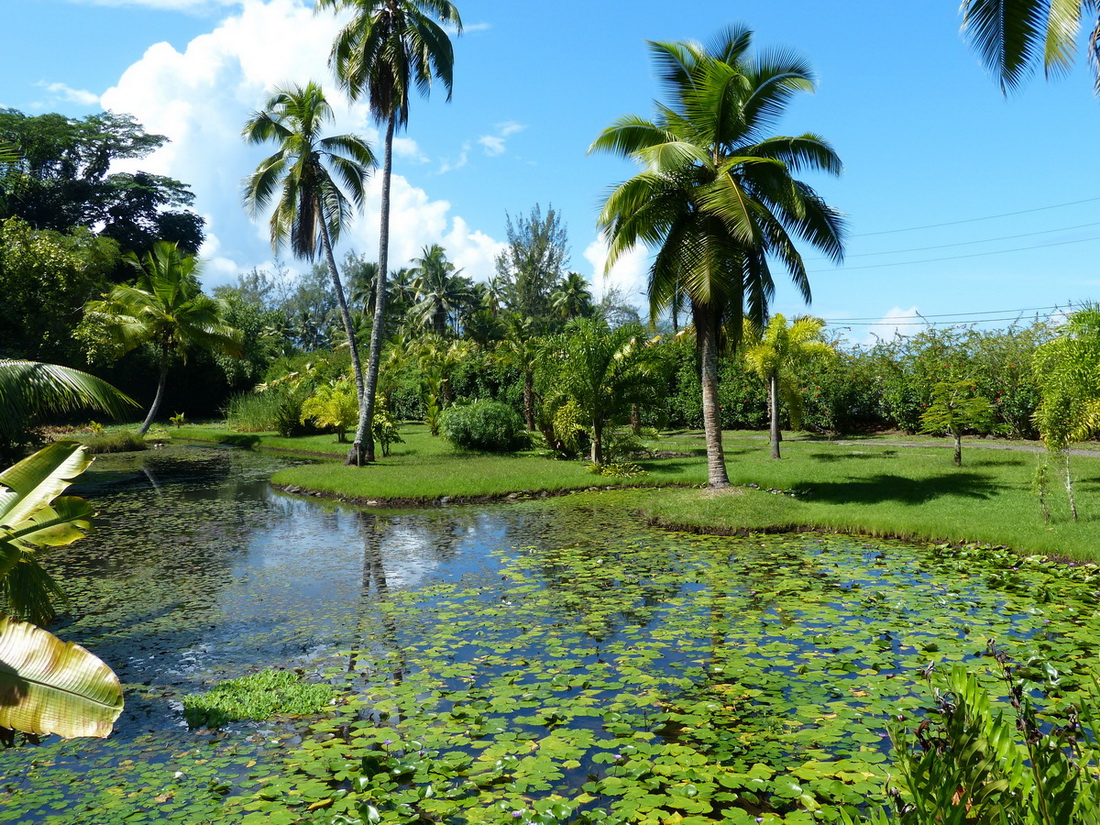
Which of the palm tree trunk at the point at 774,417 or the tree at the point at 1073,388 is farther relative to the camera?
the palm tree trunk at the point at 774,417

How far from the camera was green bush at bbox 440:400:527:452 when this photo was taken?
76.1 feet

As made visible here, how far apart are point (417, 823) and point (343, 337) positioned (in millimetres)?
55017

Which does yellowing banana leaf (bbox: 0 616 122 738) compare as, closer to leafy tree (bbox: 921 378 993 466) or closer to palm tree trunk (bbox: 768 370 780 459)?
leafy tree (bbox: 921 378 993 466)

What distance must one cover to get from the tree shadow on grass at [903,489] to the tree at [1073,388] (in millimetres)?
2223

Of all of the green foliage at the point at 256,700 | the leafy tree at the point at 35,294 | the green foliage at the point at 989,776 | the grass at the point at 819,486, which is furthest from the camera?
the leafy tree at the point at 35,294

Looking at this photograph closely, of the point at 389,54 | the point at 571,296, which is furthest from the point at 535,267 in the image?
the point at 389,54

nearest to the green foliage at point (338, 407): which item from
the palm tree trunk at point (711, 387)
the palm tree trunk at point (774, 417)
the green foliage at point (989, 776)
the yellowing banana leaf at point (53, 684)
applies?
the palm tree trunk at point (774, 417)

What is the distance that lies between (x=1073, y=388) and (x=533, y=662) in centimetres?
853

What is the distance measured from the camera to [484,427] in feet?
76.0

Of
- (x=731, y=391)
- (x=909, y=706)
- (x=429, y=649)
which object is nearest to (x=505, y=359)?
(x=731, y=391)

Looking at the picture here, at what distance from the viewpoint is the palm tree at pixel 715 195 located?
12625 mm

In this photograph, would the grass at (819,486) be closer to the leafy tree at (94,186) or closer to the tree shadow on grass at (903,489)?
the tree shadow on grass at (903,489)

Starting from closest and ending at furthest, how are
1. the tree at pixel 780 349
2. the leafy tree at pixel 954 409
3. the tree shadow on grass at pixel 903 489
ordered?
the tree shadow on grass at pixel 903 489, the leafy tree at pixel 954 409, the tree at pixel 780 349

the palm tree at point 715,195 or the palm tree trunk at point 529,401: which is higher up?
the palm tree at point 715,195
